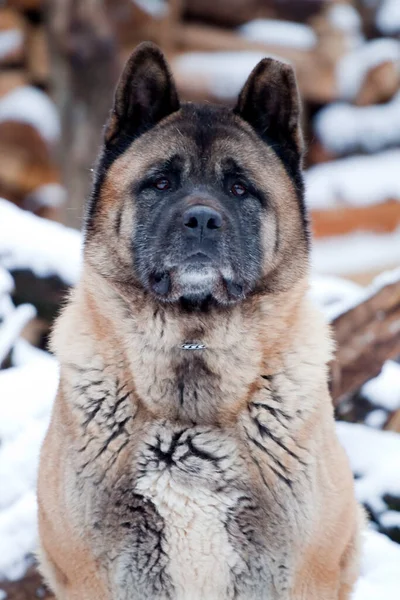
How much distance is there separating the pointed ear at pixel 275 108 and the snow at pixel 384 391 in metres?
2.17

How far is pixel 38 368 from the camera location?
4.92m

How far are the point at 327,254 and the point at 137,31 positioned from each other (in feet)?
13.8

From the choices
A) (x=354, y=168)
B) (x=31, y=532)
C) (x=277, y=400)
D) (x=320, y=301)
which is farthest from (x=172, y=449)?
(x=354, y=168)

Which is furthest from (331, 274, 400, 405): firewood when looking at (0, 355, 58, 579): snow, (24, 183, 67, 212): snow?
(24, 183, 67, 212): snow

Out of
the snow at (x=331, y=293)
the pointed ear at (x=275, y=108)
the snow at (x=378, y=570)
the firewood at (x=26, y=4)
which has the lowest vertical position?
the snow at (x=378, y=570)

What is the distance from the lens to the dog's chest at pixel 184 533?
120 inches

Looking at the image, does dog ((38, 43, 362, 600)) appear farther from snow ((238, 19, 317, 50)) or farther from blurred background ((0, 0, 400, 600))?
snow ((238, 19, 317, 50))

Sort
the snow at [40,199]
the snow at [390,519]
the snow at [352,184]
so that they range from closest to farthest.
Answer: the snow at [390,519] → the snow at [40,199] → the snow at [352,184]

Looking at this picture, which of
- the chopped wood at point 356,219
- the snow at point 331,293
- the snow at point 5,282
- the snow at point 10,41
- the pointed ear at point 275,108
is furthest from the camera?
the chopped wood at point 356,219

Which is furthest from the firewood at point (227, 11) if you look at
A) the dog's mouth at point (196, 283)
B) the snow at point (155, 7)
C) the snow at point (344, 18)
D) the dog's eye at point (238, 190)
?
the dog's mouth at point (196, 283)

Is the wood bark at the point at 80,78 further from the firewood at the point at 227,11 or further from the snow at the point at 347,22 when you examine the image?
the snow at the point at 347,22

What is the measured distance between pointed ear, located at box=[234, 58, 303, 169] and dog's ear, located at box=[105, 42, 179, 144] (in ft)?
0.99

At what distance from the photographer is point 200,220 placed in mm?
3119

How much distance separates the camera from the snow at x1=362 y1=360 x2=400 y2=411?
5.32 metres
